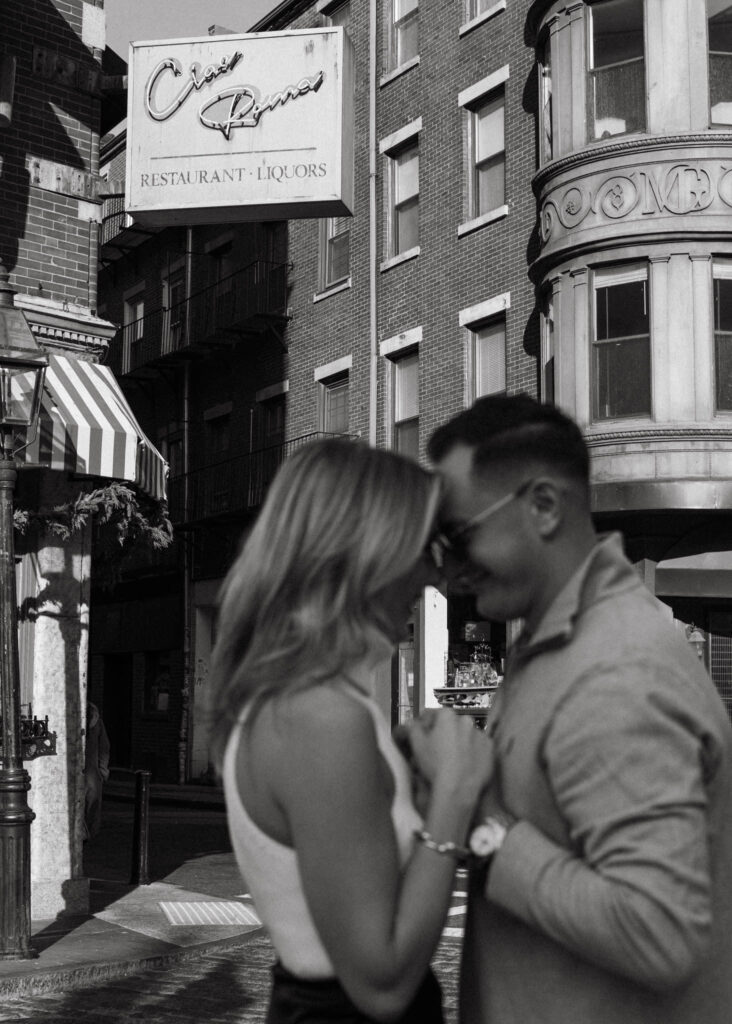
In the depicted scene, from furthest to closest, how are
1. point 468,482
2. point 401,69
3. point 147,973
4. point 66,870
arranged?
point 401,69
point 66,870
point 147,973
point 468,482

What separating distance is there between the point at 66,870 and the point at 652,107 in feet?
40.4

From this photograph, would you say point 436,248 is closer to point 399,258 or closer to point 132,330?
point 399,258

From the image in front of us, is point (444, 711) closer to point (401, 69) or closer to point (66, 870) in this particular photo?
point (66, 870)

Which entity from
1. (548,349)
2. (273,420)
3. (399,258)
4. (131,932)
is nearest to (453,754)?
(131,932)

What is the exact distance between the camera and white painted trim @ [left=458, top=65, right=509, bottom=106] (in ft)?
67.6

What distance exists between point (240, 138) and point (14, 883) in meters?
8.55

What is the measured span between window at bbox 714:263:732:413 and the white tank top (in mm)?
15837

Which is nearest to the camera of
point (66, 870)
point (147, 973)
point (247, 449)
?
point (147, 973)

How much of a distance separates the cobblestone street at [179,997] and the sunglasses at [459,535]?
17.9 feet

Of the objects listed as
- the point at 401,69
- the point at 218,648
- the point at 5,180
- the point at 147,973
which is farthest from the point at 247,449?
the point at 218,648

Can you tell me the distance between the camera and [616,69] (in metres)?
18.0

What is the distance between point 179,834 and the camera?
1795cm

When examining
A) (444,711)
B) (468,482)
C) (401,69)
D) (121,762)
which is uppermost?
(401,69)

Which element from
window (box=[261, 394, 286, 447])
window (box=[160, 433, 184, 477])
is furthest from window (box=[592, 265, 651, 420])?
window (box=[160, 433, 184, 477])
